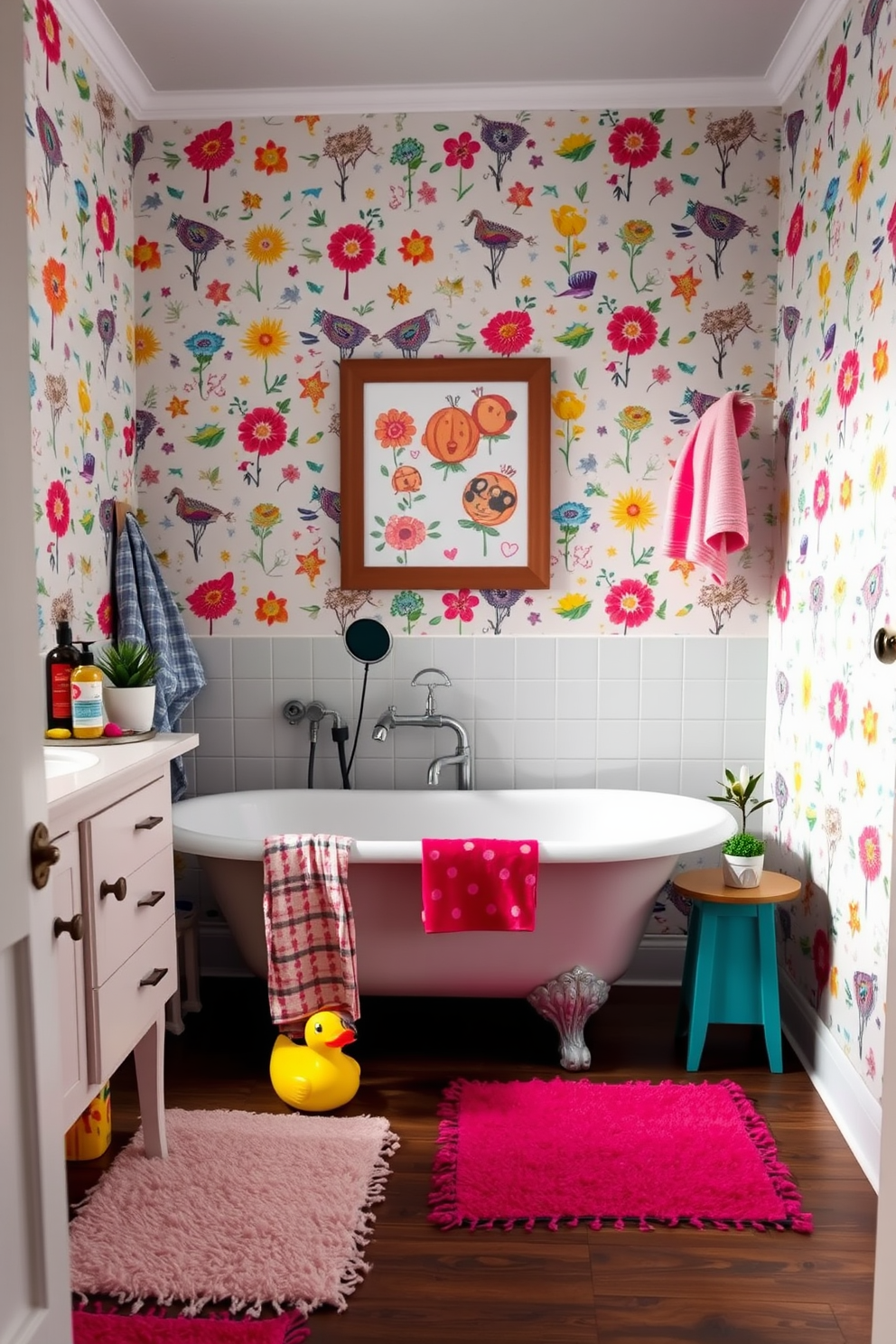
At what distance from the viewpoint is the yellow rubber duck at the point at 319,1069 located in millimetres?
2682

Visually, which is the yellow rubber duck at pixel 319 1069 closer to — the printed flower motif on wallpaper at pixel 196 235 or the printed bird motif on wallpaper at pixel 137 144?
the printed flower motif on wallpaper at pixel 196 235

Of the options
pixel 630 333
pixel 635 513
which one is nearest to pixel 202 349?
pixel 630 333

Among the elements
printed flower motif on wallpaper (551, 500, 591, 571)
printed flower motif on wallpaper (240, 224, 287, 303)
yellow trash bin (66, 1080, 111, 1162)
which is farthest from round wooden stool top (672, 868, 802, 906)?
printed flower motif on wallpaper (240, 224, 287, 303)

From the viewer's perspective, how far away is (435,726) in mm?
3576

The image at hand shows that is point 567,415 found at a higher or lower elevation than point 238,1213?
higher

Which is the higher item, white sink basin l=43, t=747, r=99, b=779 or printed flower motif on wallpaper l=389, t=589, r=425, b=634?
printed flower motif on wallpaper l=389, t=589, r=425, b=634

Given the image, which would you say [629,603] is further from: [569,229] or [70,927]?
[70,927]

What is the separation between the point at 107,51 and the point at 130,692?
6.36 feet

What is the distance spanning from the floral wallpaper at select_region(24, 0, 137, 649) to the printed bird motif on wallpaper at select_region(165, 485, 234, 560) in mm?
150

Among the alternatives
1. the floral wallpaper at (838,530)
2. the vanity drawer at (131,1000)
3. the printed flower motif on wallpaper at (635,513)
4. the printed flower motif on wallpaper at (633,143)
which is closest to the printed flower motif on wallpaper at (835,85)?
the floral wallpaper at (838,530)

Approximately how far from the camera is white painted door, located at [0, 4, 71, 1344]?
1.13 metres

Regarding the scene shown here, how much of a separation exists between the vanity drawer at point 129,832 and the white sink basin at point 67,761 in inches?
4.3

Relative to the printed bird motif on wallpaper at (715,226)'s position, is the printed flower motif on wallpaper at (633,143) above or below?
above

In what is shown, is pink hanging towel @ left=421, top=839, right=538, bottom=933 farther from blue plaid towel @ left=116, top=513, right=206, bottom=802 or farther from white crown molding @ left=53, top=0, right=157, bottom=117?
white crown molding @ left=53, top=0, right=157, bottom=117
